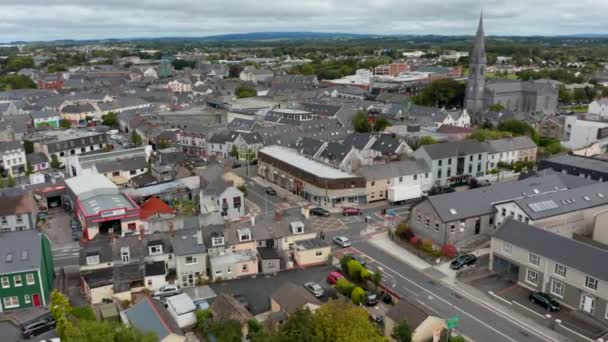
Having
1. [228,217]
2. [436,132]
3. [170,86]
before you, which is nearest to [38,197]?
[228,217]

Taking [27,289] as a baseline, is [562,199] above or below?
above

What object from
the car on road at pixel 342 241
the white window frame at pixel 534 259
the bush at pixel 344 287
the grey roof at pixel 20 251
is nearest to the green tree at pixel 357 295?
the bush at pixel 344 287

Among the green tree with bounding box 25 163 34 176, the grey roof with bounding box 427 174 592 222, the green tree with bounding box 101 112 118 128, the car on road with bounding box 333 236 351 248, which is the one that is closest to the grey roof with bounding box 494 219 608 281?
the grey roof with bounding box 427 174 592 222

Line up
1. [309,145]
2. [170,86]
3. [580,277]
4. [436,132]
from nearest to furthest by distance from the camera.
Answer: [580,277] → [309,145] → [436,132] → [170,86]

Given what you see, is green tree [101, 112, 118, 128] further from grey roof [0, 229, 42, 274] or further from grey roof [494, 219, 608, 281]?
grey roof [494, 219, 608, 281]

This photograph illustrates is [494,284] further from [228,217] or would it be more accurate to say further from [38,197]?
[38,197]

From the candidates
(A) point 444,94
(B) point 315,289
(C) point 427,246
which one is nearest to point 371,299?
(B) point 315,289

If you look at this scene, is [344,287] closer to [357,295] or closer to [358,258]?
[357,295]
